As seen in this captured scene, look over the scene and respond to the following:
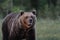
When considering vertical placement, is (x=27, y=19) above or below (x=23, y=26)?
above

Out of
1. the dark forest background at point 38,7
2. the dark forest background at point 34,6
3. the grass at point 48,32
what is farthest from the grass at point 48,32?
the dark forest background at point 34,6

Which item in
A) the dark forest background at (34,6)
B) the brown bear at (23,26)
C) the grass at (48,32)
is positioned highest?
the brown bear at (23,26)

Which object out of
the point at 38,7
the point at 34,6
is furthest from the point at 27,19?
the point at 34,6

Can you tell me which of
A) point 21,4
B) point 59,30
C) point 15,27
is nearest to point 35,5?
point 21,4

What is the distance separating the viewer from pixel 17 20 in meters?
10.9

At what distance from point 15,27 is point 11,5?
16.8 m

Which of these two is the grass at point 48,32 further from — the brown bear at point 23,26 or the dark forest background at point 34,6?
the dark forest background at point 34,6

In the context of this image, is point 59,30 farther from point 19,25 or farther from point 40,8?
point 40,8

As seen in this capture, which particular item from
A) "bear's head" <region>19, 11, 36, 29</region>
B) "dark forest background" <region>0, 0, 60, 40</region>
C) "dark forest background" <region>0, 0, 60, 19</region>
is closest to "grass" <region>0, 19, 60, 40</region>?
"bear's head" <region>19, 11, 36, 29</region>

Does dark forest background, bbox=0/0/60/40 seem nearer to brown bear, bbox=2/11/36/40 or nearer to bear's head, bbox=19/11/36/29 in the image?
brown bear, bbox=2/11/36/40

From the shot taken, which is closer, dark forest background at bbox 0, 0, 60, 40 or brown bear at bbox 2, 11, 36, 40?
brown bear at bbox 2, 11, 36, 40

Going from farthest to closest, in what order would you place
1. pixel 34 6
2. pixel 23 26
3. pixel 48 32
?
1. pixel 34 6
2. pixel 48 32
3. pixel 23 26

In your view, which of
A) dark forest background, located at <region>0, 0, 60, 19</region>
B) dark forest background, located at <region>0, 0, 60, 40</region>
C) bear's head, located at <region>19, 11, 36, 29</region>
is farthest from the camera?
dark forest background, located at <region>0, 0, 60, 19</region>

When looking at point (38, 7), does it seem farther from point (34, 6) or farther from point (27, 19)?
point (27, 19)
